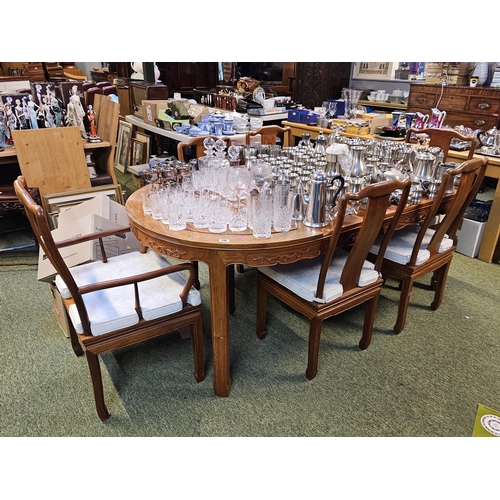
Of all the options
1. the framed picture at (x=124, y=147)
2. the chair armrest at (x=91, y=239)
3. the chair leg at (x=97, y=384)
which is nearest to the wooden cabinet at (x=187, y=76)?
the framed picture at (x=124, y=147)

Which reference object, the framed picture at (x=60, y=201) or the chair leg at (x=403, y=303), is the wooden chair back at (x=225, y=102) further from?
the chair leg at (x=403, y=303)

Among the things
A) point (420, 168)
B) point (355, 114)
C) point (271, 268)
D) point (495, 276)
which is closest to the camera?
point (271, 268)

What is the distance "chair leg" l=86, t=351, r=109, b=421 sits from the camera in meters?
1.54

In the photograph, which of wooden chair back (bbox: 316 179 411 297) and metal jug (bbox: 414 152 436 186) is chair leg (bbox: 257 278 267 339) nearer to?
wooden chair back (bbox: 316 179 411 297)

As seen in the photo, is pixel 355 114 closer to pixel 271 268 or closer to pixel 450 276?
pixel 450 276

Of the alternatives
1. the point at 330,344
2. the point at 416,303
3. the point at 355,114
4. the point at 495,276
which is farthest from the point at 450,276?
the point at 355,114

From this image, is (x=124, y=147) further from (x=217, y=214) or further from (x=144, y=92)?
(x=217, y=214)

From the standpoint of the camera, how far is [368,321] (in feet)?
6.63

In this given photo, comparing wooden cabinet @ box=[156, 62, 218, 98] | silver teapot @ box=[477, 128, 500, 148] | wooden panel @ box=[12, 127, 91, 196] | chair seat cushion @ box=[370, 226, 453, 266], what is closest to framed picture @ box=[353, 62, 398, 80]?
wooden cabinet @ box=[156, 62, 218, 98]

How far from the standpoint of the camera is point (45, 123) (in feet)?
10.6

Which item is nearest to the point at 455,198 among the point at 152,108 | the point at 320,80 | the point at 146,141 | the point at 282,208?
the point at 282,208

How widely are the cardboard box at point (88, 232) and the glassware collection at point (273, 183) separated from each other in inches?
14.8

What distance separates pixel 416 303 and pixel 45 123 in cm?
312

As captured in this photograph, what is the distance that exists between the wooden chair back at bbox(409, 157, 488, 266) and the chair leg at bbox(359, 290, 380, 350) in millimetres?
304
